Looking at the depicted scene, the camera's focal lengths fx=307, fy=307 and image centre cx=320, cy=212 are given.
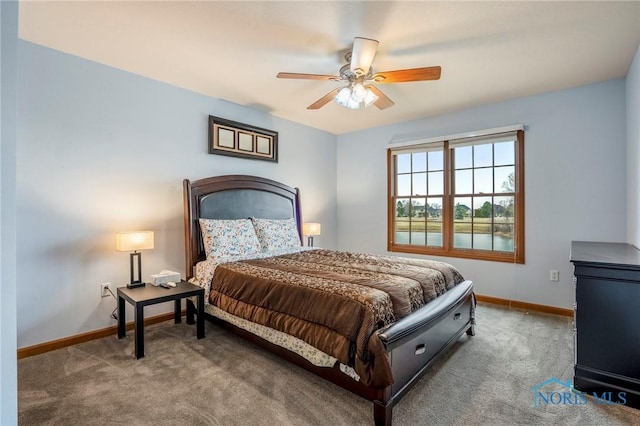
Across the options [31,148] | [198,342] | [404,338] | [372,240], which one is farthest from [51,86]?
[372,240]

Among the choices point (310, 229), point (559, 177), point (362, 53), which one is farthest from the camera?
point (310, 229)

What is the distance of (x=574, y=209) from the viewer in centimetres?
348

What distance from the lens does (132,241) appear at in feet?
9.07

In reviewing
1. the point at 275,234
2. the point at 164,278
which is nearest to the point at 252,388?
the point at 164,278

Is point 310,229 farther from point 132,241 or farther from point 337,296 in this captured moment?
point 337,296

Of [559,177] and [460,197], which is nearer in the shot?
[559,177]

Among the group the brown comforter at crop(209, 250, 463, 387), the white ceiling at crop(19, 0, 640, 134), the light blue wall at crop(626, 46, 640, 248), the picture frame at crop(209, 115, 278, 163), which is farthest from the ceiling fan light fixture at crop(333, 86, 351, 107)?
the light blue wall at crop(626, 46, 640, 248)

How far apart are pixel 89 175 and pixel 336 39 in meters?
2.56

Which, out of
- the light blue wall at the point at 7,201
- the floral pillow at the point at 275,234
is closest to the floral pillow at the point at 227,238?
the floral pillow at the point at 275,234

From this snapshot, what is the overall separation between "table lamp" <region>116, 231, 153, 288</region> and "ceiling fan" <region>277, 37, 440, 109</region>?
1899 mm

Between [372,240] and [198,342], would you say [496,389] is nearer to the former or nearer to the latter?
[198,342]

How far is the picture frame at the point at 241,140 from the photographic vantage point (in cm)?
382

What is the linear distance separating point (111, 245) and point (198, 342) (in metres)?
1.30

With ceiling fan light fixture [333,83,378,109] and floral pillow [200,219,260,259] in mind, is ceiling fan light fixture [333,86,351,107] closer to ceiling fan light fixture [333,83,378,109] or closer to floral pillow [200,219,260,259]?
ceiling fan light fixture [333,83,378,109]
